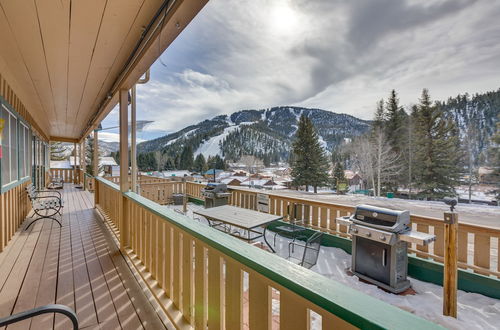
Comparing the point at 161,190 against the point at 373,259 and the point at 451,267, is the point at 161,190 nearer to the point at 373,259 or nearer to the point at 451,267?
the point at 373,259

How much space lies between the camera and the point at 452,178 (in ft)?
68.0

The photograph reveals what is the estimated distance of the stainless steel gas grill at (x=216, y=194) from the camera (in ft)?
Result: 18.9

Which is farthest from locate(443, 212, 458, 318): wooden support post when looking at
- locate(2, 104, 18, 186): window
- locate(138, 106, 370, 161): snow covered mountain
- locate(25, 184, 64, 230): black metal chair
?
locate(138, 106, 370, 161): snow covered mountain

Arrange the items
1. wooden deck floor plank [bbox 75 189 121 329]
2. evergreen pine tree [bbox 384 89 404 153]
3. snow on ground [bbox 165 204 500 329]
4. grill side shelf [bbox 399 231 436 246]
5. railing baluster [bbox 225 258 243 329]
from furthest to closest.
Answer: evergreen pine tree [bbox 384 89 404 153] < grill side shelf [bbox 399 231 436 246] < snow on ground [bbox 165 204 500 329] < wooden deck floor plank [bbox 75 189 121 329] < railing baluster [bbox 225 258 243 329]

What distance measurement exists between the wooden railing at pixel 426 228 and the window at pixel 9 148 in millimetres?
4114

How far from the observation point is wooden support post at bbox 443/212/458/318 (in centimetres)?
231

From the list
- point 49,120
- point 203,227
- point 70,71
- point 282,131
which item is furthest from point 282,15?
point 282,131

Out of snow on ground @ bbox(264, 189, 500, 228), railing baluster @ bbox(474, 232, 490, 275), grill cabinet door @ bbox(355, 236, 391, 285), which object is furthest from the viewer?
snow on ground @ bbox(264, 189, 500, 228)

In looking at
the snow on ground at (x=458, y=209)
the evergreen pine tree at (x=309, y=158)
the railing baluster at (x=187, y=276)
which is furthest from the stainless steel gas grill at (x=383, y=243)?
the evergreen pine tree at (x=309, y=158)

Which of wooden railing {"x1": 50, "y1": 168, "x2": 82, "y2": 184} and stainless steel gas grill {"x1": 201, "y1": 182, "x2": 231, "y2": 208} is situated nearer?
stainless steel gas grill {"x1": 201, "y1": 182, "x2": 231, "y2": 208}

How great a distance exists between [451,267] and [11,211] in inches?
233

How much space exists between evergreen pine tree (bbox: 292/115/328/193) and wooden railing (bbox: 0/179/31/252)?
2566 cm

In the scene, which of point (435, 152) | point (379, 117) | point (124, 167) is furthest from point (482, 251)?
point (379, 117)

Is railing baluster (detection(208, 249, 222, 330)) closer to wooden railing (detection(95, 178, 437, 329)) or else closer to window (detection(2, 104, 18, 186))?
wooden railing (detection(95, 178, 437, 329))
